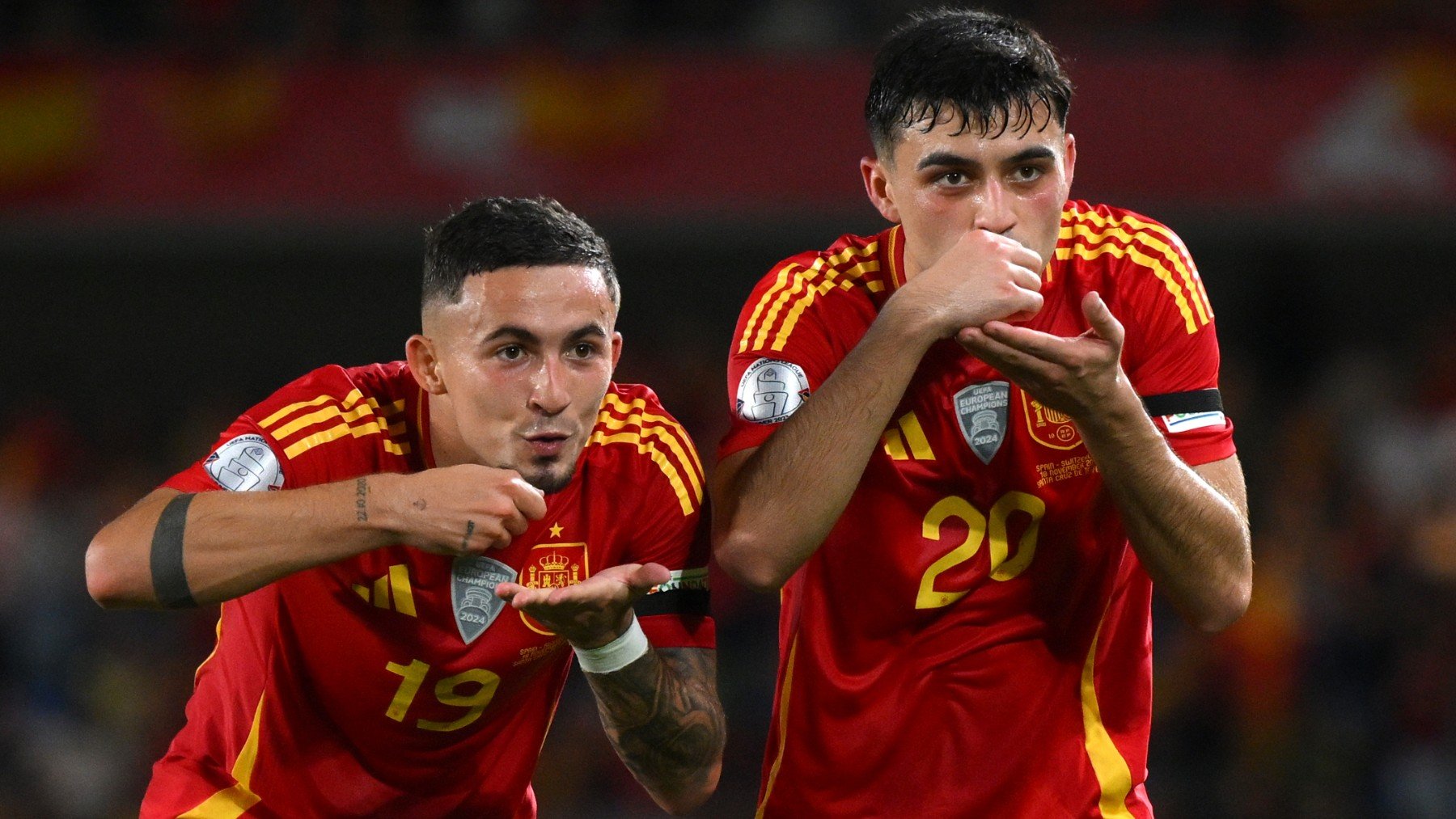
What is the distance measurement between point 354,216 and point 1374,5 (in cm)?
576

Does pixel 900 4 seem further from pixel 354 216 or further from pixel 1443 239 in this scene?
pixel 1443 239

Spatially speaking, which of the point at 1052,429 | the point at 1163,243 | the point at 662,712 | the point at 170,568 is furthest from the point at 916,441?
the point at 170,568

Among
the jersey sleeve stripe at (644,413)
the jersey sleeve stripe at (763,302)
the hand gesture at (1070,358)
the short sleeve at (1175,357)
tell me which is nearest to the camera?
the hand gesture at (1070,358)

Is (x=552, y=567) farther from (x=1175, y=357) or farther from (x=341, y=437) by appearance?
(x=1175, y=357)

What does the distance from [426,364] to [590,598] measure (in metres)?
0.66

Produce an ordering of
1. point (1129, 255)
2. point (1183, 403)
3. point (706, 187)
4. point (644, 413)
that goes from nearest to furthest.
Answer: point (1183, 403), point (1129, 255), point (644, 413), point (706, 187)

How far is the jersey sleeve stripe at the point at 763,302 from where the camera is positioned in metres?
3.10

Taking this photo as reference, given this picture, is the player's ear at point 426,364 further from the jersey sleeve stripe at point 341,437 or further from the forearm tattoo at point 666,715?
the forearm tattoo at point 666,715

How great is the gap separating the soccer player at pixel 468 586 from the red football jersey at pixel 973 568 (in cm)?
27

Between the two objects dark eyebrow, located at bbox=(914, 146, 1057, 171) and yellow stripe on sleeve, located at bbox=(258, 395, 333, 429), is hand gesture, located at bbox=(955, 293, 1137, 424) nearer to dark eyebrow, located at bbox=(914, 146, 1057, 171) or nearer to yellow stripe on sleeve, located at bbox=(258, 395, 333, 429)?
dark eyebrow, located at bbox=(914, 146, 1057, 171)

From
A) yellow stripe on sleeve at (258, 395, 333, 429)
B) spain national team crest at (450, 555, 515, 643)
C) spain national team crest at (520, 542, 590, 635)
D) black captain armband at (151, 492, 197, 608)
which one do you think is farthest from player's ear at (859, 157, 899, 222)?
black captain armband at (151, 492, 197, 608)

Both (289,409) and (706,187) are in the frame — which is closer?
(289,409)

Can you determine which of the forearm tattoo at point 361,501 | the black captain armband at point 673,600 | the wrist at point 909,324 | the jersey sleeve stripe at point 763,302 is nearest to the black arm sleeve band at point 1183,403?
the wrist at point 909,324

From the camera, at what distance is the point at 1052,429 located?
3084 millimetres
